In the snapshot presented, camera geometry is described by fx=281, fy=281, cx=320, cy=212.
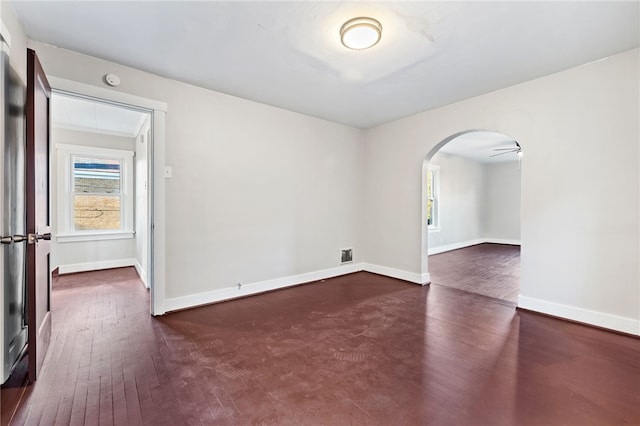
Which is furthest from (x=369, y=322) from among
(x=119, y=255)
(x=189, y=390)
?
(x=119, y=255)

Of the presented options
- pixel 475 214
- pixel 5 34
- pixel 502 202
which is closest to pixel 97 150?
pixel 5 34

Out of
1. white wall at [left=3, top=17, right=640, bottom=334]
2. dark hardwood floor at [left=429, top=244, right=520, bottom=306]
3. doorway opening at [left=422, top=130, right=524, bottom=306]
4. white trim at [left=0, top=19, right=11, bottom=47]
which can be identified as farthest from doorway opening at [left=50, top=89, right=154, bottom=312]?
doorway opening at [left=422, top=130, right=524, bottom=306]

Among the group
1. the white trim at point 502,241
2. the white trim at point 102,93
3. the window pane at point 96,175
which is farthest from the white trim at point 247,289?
the white trim at point 502,241

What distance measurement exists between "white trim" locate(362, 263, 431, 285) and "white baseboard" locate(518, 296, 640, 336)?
4.17 ft

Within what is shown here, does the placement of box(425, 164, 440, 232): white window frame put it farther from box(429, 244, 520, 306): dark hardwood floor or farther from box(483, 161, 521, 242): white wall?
box(483, 161, 521, 242): white wall

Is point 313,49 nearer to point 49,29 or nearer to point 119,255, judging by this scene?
point 49,29

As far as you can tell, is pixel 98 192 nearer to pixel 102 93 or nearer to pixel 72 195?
pixel 72 195

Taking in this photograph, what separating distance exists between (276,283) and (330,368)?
2085mm

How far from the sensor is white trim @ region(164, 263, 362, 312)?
3193 mm

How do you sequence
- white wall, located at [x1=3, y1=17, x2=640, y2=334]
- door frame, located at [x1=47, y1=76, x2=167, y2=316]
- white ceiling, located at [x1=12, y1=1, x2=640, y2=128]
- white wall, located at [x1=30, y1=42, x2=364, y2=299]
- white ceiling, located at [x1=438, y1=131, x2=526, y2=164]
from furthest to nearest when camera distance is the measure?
1. white ceiling, located at [x1=438, y1=131, x2=526, y2=164]
2. white wall, located at [x1=30, y1=42, x2=364, y2=299]
3. door frame, located at [x1=47, y1=76, x2=167, y2=316]
4. white wall, located at [x1=3, y1=17, x2=640, y2=334]
5. white ceiling, located at [x1=12, y1=1, x2=640, y2=128]

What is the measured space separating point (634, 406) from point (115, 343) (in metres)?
3.70

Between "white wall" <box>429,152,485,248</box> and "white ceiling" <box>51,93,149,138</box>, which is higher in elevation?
"white ceiling" <box>51,93,149,138</box>

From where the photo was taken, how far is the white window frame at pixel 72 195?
4.87 m

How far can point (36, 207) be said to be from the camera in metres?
1.92
